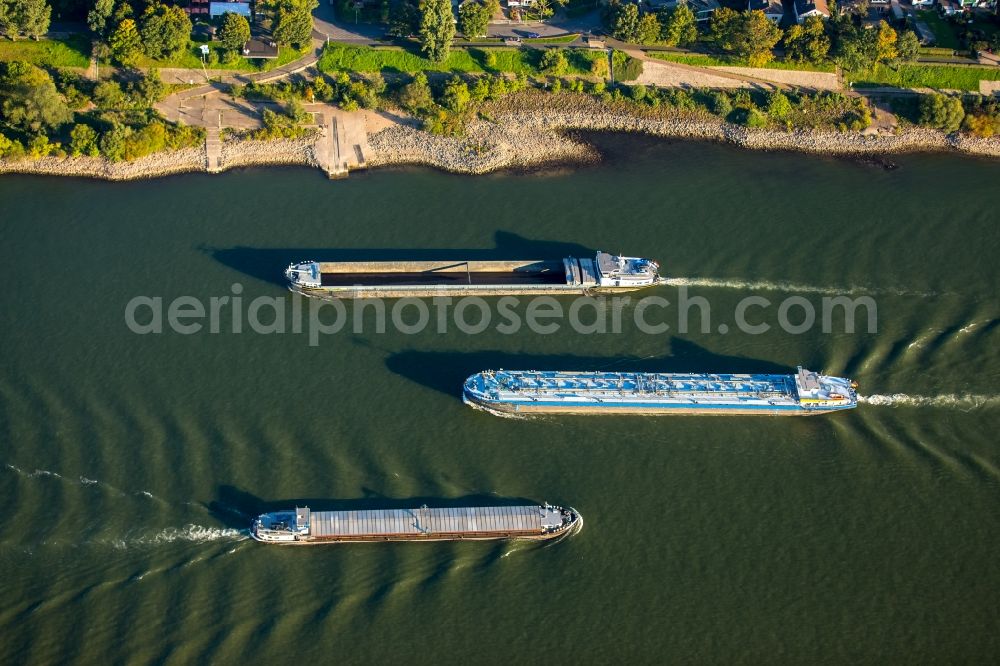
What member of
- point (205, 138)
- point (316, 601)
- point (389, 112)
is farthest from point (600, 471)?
point (205, 138)

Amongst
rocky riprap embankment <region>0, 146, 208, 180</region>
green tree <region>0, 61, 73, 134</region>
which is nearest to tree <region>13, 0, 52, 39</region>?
green tree <region>0, 61, 73, 134</region>

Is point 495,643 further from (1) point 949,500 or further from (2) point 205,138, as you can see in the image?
(2) point 205,138

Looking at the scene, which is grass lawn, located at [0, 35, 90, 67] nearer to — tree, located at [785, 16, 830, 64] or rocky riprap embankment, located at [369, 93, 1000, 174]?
rocky riprap embankment, located at [369, 93, 1000, 174]

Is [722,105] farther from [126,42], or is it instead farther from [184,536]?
[184,536]

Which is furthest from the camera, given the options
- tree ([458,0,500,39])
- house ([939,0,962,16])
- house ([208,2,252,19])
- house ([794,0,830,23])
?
house ([939,0,962,16])

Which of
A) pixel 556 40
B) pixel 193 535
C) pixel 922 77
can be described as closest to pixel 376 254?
pixel 193 535

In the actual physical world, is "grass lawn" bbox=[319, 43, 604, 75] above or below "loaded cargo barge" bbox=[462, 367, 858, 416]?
above

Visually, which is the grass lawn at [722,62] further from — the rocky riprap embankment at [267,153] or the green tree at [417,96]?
the rocky riprap embankment at [267,153]
